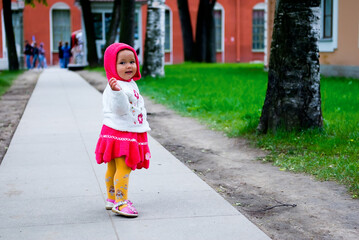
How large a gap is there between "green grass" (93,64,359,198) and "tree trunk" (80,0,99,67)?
11.5 m

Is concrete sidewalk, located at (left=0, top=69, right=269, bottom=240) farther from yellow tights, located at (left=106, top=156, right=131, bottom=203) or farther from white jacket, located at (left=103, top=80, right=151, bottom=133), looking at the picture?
white jacket, located at (left=103, top=80, right=151, bottom=133)

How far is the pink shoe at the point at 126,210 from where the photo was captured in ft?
15.6

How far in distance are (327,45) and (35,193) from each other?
616 inches

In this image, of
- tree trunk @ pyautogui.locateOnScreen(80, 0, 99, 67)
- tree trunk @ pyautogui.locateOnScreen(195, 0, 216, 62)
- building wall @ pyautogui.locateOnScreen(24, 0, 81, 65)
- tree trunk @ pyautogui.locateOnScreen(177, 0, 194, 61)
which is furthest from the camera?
building wall @ pyautogui.locateOnScreen(24, 0, 81, 65)

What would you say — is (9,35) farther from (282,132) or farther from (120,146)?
(120,146)

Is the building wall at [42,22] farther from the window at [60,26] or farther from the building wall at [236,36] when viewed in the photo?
the building wall at [236,36]

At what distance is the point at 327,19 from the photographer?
2022cm

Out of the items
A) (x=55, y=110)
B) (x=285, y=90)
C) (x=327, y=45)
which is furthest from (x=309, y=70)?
(x=327, y=45)

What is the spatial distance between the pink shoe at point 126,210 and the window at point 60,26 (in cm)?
3627

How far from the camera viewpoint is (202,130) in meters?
10.0

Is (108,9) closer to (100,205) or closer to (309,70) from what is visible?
(309,70)


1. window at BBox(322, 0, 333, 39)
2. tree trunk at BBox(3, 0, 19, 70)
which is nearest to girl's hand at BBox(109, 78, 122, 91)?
window at BBox(322, 0, 333, 39)

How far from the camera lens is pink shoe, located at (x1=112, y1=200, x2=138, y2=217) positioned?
15.6 feet

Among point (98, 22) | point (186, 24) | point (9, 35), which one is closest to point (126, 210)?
point (9, 35)
